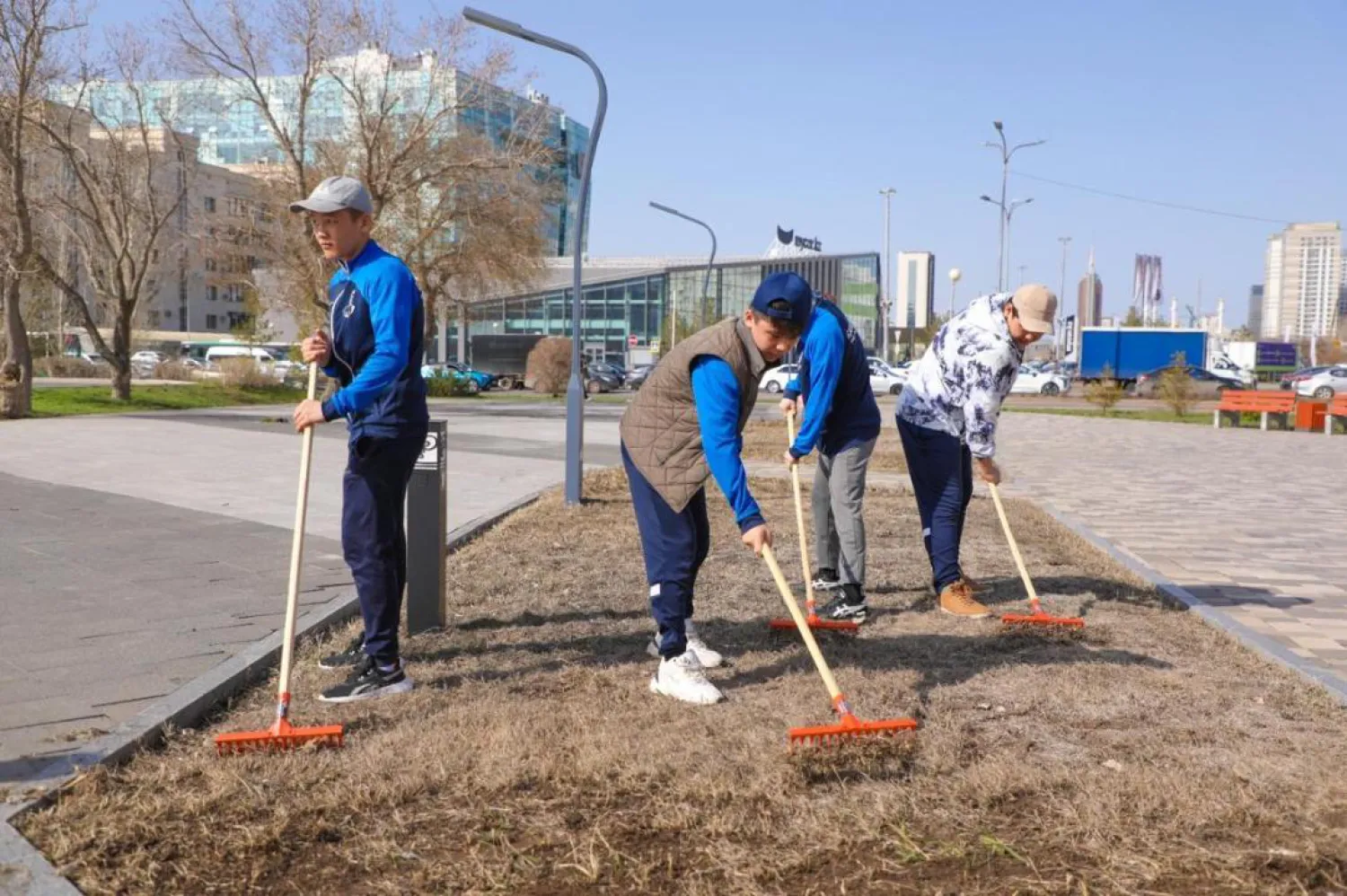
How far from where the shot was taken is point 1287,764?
393cm

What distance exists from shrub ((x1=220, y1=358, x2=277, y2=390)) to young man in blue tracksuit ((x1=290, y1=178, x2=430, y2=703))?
31102mm

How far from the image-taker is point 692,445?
4.59 meters

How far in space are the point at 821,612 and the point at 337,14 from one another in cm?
2187

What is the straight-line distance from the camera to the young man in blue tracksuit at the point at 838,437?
578 centimetres

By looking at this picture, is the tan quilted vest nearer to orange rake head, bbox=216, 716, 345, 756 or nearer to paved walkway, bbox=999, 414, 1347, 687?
orange rake head, bbox=216, 716, 345, 756

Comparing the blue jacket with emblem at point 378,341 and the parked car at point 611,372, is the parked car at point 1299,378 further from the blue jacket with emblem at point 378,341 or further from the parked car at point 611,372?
the blue jacket with emblem at point 378,341

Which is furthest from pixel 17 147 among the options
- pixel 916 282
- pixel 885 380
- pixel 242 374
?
pixel 916 282

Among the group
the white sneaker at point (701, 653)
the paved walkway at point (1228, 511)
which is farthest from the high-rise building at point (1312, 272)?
the white sneaker at point (701, 653)

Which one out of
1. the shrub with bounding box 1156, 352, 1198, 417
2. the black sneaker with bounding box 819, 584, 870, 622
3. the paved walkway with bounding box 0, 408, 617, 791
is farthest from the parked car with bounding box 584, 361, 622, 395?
the black sneaker with bounding box 819, 584, 870, 622

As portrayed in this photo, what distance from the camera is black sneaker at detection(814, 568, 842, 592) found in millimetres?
6629

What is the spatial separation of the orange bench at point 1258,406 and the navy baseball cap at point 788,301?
82.7 ft

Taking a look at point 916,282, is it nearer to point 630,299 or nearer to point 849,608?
point 630,299

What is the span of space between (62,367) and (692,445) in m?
50.2

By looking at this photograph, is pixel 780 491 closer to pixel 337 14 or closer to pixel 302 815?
pixel 302 815
